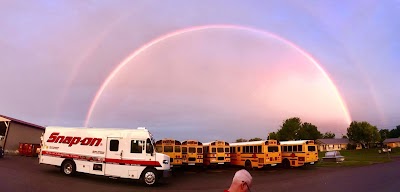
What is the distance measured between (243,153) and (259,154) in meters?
2.82

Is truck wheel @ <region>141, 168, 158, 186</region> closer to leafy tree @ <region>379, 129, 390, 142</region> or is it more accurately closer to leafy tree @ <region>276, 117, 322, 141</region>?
leafy tree @ <region>276, 117, 322, 141</region>

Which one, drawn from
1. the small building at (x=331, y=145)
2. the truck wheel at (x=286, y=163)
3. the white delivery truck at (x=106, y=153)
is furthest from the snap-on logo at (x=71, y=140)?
the small building at (x=331, y=145)

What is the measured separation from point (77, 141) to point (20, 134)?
3395cm

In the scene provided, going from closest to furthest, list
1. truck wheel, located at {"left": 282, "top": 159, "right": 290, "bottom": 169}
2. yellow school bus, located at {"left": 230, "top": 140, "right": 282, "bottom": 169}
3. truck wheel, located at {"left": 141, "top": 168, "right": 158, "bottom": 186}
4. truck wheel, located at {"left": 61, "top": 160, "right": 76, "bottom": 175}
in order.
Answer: truck wheel, located at {"left": 141, "top": 168, "right": 158, "bottom": 186}, truck wheel, located at {"left": 61, "top": 160, "right": 76, "bottom": 175}, yellow school bus, located at {"left": 230, "top": 140, "right": 282, "bottom": 169}, truck wheel, located at {"left": 282, "top": 159, "right": 290, "bottom": 169}

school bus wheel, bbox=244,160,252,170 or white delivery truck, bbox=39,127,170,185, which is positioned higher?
white delivery truck, bbox=39,127,170,185

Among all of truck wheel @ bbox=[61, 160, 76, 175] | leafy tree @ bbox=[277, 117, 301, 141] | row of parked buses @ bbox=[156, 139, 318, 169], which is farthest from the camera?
leafy tree @ bbox=[277, 117, 301, 141]

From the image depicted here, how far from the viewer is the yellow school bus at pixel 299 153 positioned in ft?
117

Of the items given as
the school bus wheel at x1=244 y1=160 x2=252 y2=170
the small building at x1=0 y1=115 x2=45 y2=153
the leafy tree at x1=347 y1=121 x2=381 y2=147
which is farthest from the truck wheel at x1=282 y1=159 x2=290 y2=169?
the leafy tree at x1=347 y1=121 x2=381 y2=147

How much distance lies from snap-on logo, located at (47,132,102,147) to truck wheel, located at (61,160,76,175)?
121 cm

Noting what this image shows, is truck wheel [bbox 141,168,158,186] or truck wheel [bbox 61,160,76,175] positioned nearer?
truck wheel [bbox 141,168,158,186]

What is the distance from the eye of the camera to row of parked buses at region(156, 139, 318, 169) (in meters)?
32.4

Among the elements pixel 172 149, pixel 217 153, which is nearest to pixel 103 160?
pixel 172 149

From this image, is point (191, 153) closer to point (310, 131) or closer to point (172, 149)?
A: point (172, 149)

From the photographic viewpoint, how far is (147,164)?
20.1 meters
